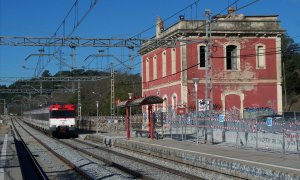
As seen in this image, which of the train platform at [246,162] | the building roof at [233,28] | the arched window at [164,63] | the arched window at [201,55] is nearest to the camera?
the train platform at [246,162]

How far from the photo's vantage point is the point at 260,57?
49.8m

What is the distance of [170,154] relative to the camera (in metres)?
22.2

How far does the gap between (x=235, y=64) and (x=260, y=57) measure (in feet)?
8.68

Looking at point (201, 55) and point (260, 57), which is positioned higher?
point (201, 55)

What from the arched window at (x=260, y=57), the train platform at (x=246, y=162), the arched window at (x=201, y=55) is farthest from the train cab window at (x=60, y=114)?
the train platform at (x=246, y=162)

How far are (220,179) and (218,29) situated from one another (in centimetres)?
3331

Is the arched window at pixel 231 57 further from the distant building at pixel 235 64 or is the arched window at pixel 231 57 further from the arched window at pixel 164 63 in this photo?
the arched window at pixel 164 63

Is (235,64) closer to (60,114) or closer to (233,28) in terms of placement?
(233,28)

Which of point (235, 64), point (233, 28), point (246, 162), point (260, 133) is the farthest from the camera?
point (235, 64)

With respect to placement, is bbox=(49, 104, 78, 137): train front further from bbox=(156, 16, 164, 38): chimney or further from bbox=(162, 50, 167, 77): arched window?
bbox=(156, 16, 164, 38): chimney

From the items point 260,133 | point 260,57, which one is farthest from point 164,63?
point 260,133

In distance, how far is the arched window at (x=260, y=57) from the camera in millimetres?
49062

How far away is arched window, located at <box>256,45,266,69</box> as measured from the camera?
4906 cm

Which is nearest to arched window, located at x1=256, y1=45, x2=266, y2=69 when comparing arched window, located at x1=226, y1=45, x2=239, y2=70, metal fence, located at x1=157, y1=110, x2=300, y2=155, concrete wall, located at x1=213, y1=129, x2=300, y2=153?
arched window, located at x1=226, y1=45, x2=239, y2=70
